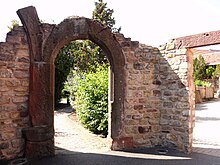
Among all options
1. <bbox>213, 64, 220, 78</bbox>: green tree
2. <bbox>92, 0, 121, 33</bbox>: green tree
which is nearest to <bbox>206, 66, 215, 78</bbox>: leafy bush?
<bbox>213, 64, 220, 78</bbox>: green tree

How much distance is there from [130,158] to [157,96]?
5.38 feet

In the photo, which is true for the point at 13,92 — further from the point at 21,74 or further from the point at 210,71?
the point at 210,71

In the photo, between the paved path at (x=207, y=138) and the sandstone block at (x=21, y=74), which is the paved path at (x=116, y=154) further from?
the sandstone block at (x=21, y=74)

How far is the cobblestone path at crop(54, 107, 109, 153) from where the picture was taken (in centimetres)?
538

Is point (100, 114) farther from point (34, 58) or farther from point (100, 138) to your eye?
point (34, 58)

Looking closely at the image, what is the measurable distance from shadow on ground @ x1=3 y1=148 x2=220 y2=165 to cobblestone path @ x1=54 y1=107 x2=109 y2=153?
0.45 m

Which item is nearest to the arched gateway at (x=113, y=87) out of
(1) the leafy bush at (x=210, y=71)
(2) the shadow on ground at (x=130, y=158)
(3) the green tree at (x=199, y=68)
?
(2) the shadow on ground at (x=130, y=158)

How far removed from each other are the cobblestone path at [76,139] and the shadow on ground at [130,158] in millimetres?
445

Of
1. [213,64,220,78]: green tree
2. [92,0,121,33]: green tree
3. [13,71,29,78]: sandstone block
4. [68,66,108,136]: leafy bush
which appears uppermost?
[92,0,121,33]: green tree

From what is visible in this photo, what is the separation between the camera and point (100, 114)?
686cm

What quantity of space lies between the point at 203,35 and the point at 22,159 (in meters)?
4.27

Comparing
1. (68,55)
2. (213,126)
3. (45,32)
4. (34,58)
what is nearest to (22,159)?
(34,58)

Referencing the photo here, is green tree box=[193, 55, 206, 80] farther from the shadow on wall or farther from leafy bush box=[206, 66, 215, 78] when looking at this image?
the shadow on wall

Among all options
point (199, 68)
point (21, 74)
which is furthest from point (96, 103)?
point (199, 68)
